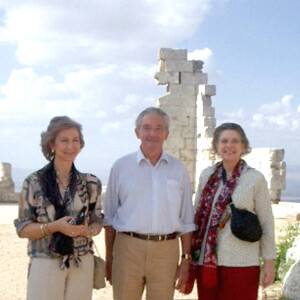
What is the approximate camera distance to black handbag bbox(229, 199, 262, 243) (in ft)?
11.4

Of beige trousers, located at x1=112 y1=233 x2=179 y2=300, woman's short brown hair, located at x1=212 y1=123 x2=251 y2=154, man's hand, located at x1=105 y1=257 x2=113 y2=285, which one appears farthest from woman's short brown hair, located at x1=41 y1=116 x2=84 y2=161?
woman's short brown hair, located at x1=212 y1=123 x2=251 y2=154

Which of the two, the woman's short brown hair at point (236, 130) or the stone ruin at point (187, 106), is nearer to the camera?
the woman's short brown hair at point (236, 130)

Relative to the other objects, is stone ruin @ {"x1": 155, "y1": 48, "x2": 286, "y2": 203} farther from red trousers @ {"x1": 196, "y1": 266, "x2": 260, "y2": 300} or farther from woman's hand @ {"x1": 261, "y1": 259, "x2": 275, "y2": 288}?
red trousers @ {"x1": 196, "y1": 266, "x2": 260, "y2": 300}

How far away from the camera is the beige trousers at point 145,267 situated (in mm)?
3625

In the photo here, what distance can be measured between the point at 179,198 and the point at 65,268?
3.33 feet

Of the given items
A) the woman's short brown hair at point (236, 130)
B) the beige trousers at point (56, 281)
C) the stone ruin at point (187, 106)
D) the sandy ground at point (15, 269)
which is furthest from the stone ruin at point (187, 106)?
the beige trousers at point (56, 281)

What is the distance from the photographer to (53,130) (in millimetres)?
3402

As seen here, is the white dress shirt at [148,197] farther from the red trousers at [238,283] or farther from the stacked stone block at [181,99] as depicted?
the stacked stone block at [181,99]

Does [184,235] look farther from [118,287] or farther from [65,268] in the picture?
[65,268]

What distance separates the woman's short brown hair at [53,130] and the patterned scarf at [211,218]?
1066mm

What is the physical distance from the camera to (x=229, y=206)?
Result: 3.58 metres

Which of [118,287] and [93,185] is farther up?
[93,185]

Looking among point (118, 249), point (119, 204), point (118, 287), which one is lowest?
point (118, 287)

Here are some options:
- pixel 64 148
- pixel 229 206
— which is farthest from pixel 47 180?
pixel 229 206
